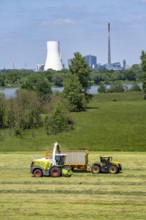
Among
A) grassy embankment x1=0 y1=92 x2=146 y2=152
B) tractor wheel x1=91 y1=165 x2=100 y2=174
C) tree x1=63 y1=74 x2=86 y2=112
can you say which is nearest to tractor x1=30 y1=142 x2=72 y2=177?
tractor wheel x1=91 y1=165 x2=100 y2=174

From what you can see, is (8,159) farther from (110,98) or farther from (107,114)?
(110,98)

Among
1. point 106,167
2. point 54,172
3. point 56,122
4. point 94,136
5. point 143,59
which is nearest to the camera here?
point 54,172

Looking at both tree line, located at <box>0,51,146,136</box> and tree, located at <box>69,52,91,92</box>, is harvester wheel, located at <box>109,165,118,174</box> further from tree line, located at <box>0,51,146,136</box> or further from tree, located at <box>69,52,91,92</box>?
tree, located at <box>69,52,91,92</box>

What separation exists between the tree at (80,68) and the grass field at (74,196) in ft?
180

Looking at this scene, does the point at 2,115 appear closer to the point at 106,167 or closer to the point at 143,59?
the point at 106,167

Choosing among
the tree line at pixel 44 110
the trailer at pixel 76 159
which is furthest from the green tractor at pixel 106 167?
the tree line at pixel 44 110

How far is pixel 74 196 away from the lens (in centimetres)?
2669

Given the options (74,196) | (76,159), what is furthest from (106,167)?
(74,196)

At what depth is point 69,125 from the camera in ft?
220

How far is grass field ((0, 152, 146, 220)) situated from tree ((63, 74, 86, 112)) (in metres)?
47.6

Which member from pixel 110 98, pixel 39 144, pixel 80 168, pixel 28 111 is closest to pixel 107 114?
pixel 28 111

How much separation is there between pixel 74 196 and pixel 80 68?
6445 centimetres

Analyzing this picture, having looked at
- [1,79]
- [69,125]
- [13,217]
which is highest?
[1,79]

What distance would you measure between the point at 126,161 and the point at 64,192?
1163cm
